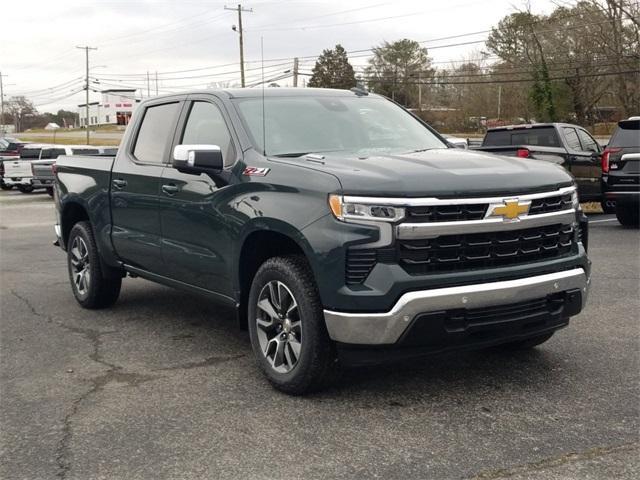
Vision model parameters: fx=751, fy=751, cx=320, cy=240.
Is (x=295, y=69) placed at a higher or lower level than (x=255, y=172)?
higher

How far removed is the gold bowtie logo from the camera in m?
4.05

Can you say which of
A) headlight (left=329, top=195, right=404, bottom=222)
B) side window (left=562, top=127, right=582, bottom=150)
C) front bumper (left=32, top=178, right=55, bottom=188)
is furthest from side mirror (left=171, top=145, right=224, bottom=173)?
front bumper (left=32, top=178, right=55, bottom=188)

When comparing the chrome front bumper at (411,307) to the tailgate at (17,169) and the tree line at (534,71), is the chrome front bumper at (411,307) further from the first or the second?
the tree line at (534,71)

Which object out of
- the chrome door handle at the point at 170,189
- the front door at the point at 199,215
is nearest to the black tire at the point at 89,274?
the front door at the point at 199,215

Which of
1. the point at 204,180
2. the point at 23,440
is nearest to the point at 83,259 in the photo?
the point at 204,180

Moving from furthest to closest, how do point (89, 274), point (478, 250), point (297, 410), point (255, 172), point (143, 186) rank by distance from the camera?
point (89, 274) < point (143, 186) < point (255, 172) < point (297, 410) < point (478, 250)

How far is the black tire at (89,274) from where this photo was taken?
6.74m

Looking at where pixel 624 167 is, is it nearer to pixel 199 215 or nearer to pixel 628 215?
pixel 628 215

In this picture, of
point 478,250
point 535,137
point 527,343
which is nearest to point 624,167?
point 535,137

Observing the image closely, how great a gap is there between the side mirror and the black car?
8.93 meters

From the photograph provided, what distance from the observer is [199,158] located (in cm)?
469

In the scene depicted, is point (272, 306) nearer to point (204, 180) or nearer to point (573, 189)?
point (204, 180)

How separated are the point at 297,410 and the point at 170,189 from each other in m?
2.06

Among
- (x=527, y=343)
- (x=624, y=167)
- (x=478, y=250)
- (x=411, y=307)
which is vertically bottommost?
(x=527, y=343)
